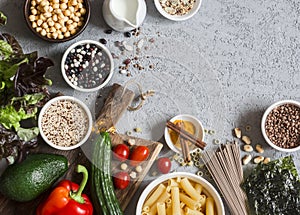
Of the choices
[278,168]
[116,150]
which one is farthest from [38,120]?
[278,168]

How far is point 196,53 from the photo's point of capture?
8.25 feet

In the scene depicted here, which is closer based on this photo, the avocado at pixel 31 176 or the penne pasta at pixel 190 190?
the avocado at pixel 31 176

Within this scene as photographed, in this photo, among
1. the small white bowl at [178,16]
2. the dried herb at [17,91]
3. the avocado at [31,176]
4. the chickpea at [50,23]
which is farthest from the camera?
the small white bowl at [178,16]

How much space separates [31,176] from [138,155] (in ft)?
1.28

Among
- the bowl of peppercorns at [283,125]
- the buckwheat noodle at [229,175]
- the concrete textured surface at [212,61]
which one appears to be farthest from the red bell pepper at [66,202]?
the bowl of peppercorns at [283,125]

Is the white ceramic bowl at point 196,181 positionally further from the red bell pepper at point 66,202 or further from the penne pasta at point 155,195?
the red bell pepper at point 66,202

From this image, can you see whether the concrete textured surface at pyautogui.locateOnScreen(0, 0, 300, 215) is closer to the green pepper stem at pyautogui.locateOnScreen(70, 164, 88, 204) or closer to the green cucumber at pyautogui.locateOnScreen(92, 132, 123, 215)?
the green cucumber at pyautogui.locateOnScreen(92, 132, 123, 215)

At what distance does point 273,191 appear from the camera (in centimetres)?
250

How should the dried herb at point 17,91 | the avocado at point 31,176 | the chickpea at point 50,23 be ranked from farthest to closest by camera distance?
the chickpea at point 50,23 < the avocado at point 31,176 < the dried herb at point 17,91

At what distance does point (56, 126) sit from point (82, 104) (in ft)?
0.39

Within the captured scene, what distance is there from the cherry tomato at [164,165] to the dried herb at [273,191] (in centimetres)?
29

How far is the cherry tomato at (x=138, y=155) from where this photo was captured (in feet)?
7.97

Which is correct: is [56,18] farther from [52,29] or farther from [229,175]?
[229,175]

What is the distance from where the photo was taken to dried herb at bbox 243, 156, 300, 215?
248 centimetres
